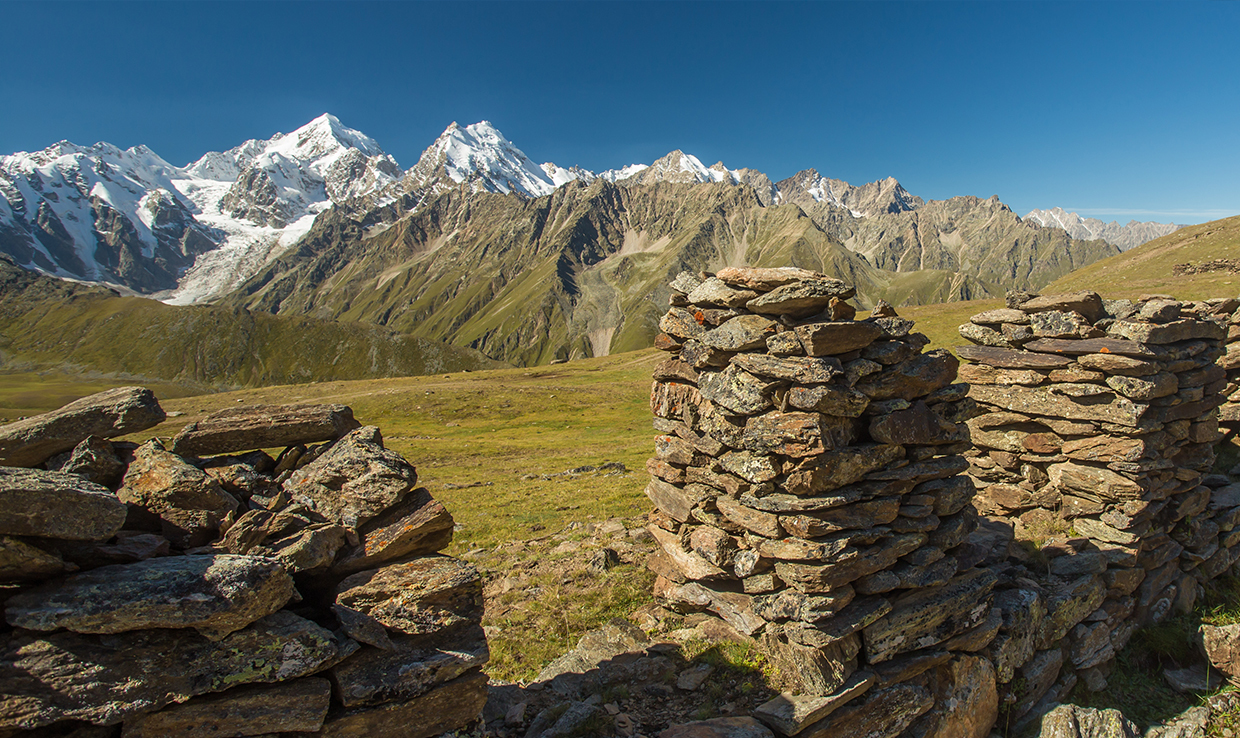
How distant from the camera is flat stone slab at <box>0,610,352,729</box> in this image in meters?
5.40

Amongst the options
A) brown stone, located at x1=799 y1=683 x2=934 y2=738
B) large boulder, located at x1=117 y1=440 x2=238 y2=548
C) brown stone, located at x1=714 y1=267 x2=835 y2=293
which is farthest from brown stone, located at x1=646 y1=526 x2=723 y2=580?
large boulder, located at x1=117 y1=440 x2=238 y2=548

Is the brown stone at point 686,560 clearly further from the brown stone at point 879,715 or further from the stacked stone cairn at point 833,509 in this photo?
the brown stone at point 879,715

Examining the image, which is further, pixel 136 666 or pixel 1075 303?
pixel 1075 303

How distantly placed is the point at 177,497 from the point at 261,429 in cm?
177

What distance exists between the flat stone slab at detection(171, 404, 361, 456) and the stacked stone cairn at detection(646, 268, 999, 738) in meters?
7.40

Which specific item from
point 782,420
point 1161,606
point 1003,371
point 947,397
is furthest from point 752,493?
point 1161,606

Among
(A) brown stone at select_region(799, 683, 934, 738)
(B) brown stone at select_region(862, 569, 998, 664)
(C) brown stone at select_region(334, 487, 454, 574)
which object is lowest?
(A) brown stone at select_region(799, 683, 934, 738)

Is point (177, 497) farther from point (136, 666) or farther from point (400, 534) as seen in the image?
point (400, 534)

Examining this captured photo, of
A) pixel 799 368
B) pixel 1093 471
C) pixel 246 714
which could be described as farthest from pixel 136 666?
pixel 1093 471

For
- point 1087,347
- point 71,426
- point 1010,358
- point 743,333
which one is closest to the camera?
point 71,426

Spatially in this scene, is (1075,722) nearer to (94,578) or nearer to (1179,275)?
(94,578)

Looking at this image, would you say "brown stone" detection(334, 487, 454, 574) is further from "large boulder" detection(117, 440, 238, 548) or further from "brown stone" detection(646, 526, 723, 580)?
"brown stone" detection(646, 526, 723, 580)

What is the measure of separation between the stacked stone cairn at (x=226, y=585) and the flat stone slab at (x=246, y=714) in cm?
2

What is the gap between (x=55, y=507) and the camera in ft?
18.7
